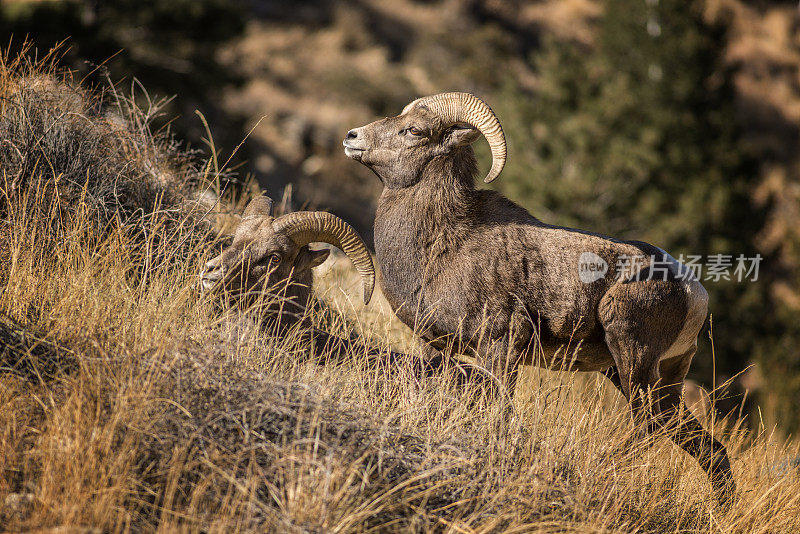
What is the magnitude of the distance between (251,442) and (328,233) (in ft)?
7.64

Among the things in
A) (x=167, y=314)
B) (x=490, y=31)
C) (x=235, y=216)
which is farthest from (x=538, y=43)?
(x=167, y=314)

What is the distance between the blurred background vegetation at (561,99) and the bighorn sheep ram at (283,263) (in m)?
1.38

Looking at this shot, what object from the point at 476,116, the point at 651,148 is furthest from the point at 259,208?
the point at 651,148

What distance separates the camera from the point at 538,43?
38.2 m

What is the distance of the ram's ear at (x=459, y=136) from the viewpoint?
4.61m

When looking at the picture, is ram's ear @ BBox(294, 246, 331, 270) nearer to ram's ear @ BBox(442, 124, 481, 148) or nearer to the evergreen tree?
ram's ear @ BBox(442, 124, 481, 148)

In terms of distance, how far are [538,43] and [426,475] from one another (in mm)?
37932

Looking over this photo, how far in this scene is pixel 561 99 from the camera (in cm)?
2198

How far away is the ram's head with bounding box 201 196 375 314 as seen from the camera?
490 cm

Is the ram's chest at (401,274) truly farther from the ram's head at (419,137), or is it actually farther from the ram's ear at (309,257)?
the ram's ear at (309,257)

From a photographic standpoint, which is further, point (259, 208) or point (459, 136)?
point (259, 208)

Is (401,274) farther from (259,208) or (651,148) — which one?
(651,148)

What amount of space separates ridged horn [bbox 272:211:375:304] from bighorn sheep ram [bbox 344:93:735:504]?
0.58 metres

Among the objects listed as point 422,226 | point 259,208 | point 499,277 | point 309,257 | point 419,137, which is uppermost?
point 419,137
